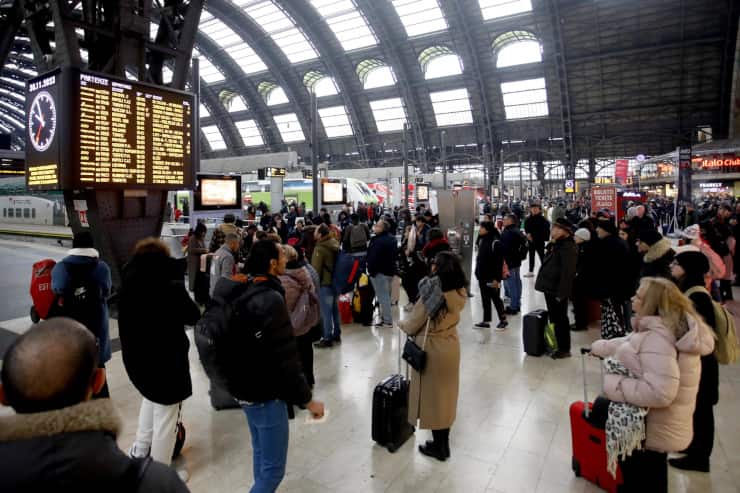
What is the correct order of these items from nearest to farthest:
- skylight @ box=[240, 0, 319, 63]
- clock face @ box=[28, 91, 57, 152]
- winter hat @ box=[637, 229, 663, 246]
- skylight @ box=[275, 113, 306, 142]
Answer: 1. winter hat @ box=[637, 229, 663, 246]
2. clock face @ box=[28, 91, 57, 152]
3. skylight @ box=[240, 0, 319, 63]
4. skylight @ box=[275, 113, 306, 142]

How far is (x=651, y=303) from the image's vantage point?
96.7 inches

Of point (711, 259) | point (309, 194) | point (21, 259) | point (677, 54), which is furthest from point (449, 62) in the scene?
point (711, 259)

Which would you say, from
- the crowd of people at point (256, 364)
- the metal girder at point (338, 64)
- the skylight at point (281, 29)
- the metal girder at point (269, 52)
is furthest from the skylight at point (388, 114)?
the crowd of people at point (256, 364)

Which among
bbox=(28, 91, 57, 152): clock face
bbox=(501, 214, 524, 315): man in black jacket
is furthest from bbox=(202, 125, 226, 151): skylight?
bbox=(501, 214, 524, 315): man in black jacket

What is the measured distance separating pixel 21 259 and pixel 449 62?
29.7 metres

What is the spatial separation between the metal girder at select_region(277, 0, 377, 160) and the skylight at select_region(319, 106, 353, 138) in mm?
1580

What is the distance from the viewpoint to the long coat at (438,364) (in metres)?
3.22

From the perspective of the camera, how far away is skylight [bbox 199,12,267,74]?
35.6m

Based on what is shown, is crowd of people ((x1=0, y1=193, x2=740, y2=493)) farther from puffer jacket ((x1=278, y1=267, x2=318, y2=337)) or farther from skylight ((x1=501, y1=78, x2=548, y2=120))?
skylight ((x1=501, y1=78, x2=548, y2=120))

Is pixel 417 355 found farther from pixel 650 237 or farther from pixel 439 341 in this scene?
pixel 650 237

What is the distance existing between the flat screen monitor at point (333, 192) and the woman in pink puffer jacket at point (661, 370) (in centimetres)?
1387

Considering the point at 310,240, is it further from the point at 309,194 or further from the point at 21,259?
the point at 309,194

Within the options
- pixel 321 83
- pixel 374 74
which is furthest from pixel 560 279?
pixel 321 83

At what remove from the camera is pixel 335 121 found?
137ft
